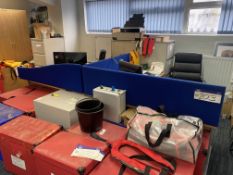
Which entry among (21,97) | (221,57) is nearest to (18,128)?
(21,97)

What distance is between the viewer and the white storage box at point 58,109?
4.99ft

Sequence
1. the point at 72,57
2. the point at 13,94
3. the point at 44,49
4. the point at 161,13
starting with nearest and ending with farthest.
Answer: the point at 13,94, the point at 72,57, the point at 161,13, the point at 44,49

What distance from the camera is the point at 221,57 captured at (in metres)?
3.16

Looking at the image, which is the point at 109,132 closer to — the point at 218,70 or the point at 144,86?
the point at 144,86

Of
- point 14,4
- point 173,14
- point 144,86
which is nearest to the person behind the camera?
point 144,86

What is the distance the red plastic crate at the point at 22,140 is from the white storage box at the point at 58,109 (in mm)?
118

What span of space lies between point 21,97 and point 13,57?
2.89 metres

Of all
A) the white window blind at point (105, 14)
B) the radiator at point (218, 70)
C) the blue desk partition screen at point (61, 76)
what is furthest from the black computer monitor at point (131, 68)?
the white window blind at point (105, 14)

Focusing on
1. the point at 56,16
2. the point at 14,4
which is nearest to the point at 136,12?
the point at 56,16

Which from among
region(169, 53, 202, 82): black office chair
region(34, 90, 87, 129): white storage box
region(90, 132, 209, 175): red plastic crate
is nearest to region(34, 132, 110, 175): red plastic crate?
region(90, 132, 209, 175): red plastic crate

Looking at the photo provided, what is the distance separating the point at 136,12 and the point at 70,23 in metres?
1.82

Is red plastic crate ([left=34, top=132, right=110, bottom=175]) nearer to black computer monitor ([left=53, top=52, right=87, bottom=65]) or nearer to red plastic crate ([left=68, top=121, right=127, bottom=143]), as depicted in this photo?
red plastic crate ([left=68, top=121, right=127, bottom=143])

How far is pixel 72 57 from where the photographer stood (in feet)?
8.28

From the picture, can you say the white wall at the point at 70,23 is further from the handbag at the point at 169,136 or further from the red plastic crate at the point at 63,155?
the handbag at the point at 169,136
